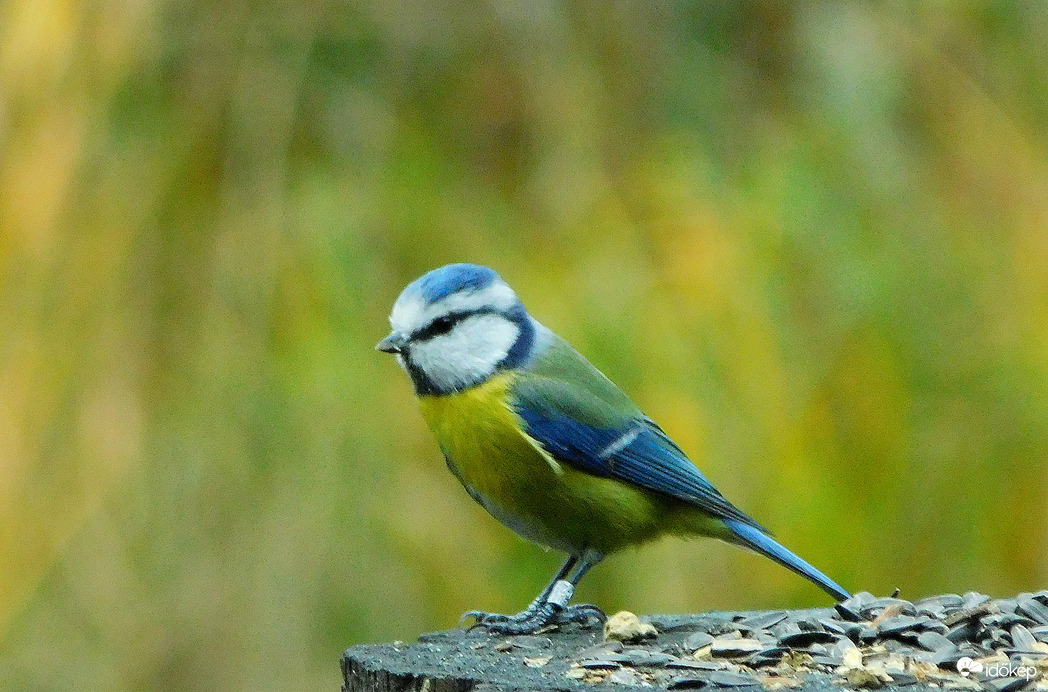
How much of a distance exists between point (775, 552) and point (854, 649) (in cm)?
61

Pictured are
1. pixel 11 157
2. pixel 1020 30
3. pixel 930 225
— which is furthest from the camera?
pixel 1020 30

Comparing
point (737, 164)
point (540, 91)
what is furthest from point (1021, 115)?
point (540, 91)

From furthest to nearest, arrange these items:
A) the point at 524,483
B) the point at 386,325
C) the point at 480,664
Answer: the point at 386,325 → the point at 524,483 → the point at 480,664

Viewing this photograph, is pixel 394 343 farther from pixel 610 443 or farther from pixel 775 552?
pixel 775 552

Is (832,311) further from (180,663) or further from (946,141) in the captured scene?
(180,663)

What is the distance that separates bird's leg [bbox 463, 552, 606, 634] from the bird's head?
15.9 inches

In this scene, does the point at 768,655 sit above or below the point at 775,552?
below

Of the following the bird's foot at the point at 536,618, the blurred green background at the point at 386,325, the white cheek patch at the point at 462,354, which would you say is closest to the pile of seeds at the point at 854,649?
the bird's foot at the point at 536,618

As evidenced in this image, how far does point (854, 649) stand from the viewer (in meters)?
1.82

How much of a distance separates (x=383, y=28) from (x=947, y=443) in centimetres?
185

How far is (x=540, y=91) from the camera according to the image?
11.7ft

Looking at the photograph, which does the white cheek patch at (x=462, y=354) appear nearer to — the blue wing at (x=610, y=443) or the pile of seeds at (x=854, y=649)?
the blue wing at (x=610, y=443)

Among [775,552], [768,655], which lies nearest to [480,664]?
[768,655]

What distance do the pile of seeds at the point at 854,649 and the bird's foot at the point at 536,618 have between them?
20cm
